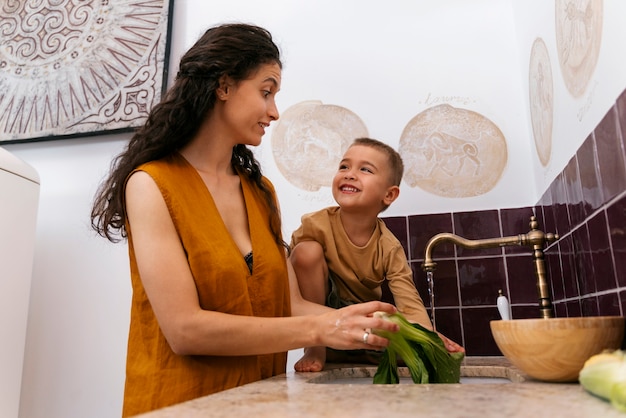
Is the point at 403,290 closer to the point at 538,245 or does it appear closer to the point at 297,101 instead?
the point at 538,245

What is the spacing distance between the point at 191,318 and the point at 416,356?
0.41 m

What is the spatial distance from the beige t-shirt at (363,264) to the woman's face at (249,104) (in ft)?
1.12

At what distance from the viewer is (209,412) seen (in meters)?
0.56

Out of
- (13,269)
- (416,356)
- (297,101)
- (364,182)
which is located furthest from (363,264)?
(13,269)

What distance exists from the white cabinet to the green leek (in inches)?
49.1

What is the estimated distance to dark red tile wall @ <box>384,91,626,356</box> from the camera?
833 millimetres

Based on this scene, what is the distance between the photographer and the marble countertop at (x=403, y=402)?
0.52 m

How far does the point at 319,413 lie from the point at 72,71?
6.36 feet

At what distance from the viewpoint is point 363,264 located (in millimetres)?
1423

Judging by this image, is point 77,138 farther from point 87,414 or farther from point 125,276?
point 87,414

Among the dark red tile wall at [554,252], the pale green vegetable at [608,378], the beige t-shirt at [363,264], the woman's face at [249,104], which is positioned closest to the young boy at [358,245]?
the beige t-shirt at [363,264]

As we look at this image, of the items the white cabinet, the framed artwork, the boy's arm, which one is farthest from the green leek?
the framed artwork

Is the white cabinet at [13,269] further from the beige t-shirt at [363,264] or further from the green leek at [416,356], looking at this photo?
the green leek at [416,356]

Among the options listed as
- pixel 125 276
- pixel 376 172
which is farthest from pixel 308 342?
pixel 125 276
